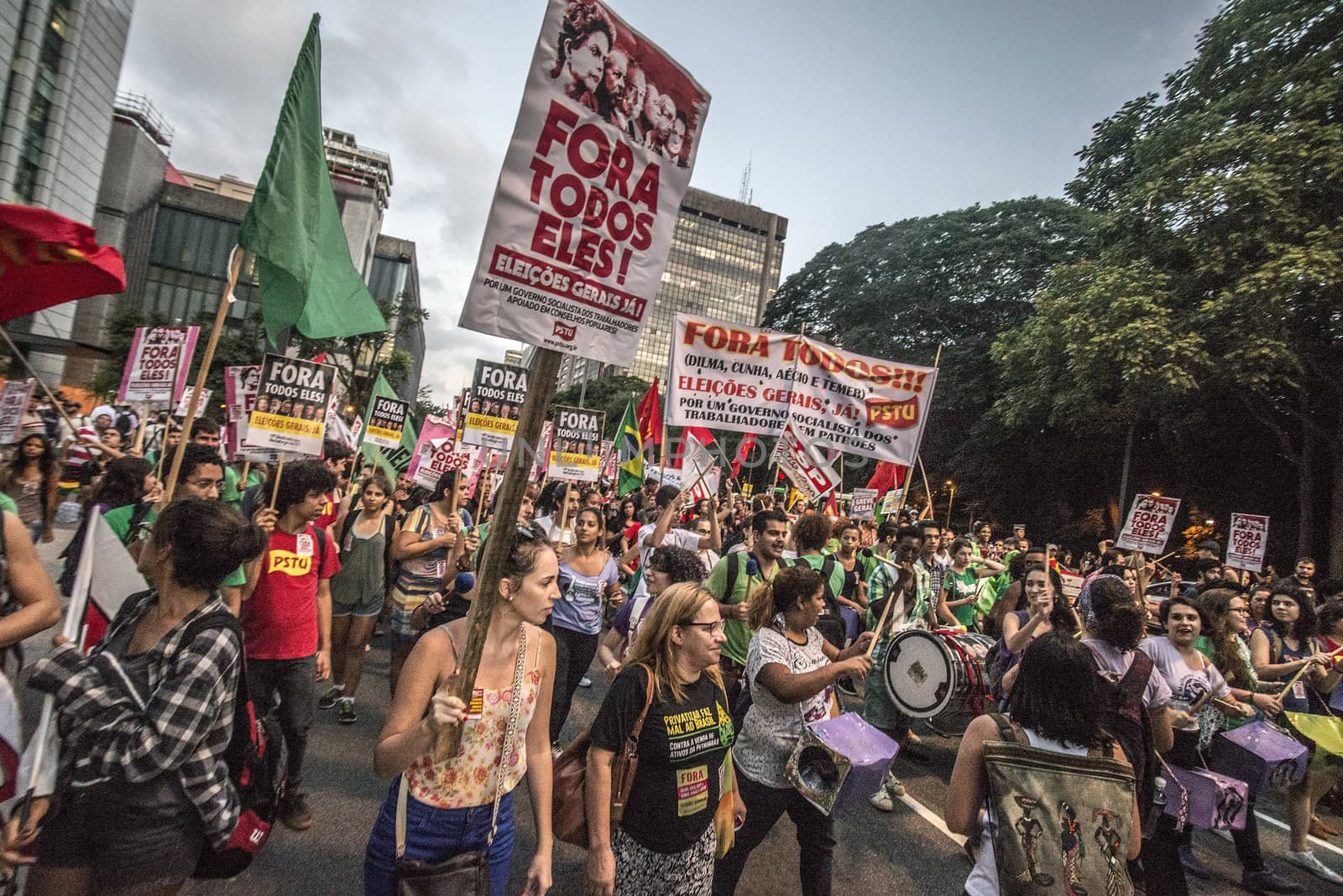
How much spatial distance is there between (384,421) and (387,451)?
188 centimetres

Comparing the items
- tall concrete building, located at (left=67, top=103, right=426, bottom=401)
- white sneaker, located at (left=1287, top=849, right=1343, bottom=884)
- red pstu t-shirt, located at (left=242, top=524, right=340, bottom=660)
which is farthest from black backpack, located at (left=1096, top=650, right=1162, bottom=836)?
tall concrete building, located at (left=67, top=103, right=426, bottom=401)

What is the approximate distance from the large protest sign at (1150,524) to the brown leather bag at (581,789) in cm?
1250

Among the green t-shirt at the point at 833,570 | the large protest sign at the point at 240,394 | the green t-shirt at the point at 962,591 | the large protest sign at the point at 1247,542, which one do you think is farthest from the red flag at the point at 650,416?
the large protest sign at the point at 1247,542

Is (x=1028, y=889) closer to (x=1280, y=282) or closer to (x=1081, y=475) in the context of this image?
(x=1280, y=282)

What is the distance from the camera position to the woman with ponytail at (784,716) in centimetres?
308

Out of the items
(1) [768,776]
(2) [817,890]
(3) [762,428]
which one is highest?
(3) [762,428]

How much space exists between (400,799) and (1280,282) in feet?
62.5

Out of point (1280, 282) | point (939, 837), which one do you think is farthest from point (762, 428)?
point (1280, 282)

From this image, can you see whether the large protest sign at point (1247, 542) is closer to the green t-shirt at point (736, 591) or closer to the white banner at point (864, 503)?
the white banner at point (864, 503)

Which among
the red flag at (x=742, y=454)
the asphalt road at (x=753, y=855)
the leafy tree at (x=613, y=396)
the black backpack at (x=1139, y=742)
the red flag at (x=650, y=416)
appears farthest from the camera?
the leafy tree at (x=613, y=396)

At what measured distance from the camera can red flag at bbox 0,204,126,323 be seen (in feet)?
9.27

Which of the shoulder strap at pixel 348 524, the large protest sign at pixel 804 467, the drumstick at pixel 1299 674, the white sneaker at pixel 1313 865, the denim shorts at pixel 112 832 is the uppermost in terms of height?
the large protest sign at pixel 804 467

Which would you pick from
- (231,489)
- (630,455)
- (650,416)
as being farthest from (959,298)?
(231,489)

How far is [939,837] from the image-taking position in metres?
4.82
